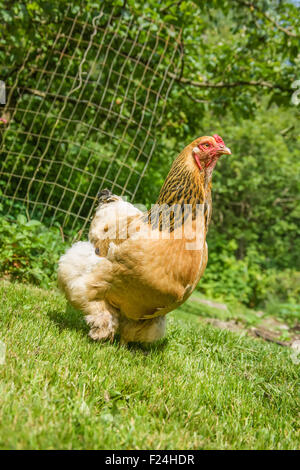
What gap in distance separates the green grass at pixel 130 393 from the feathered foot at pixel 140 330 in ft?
0.35

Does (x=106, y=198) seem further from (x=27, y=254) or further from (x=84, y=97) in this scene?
(x=84, y=97)

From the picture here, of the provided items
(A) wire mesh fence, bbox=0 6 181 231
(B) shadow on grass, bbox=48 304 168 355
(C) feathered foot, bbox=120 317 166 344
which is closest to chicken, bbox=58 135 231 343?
(C) feathered foot, bbox=120 317 166 344

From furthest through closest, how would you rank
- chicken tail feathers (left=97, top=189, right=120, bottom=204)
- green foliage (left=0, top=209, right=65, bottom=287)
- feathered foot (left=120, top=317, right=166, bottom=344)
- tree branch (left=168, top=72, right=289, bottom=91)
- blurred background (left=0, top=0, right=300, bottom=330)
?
tree branch (left=168, top=72, right=289, bottom=91)
blurred background (left=0, top=0, right=300, bottom=330)
green foliage (left=0, top=209, right=65, bottom=287)
chicken tail feathers (left=97, top=189, right=120, bottom=204)
feathered foot (left=120, top=317, right=166, bottom=344)

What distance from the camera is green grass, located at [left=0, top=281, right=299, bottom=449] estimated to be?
149cm

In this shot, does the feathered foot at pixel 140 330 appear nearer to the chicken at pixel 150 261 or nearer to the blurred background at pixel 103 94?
the chicken at pixel 150 261

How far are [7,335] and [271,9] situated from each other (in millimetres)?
5655

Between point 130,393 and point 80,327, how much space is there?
44.3 inches

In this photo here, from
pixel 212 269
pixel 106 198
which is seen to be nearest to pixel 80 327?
pixel 106 198

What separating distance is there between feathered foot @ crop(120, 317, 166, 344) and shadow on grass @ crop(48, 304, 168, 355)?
86 mm

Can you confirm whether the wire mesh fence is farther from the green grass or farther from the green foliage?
the green grass

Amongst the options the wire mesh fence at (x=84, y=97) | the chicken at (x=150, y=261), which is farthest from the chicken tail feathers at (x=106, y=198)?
the wire mesh fence at (x=84, y=97)

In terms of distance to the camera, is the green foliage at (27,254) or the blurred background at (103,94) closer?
the green foliage at (27,254)

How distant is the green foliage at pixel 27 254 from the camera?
167 inches

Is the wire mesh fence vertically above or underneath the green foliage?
above
